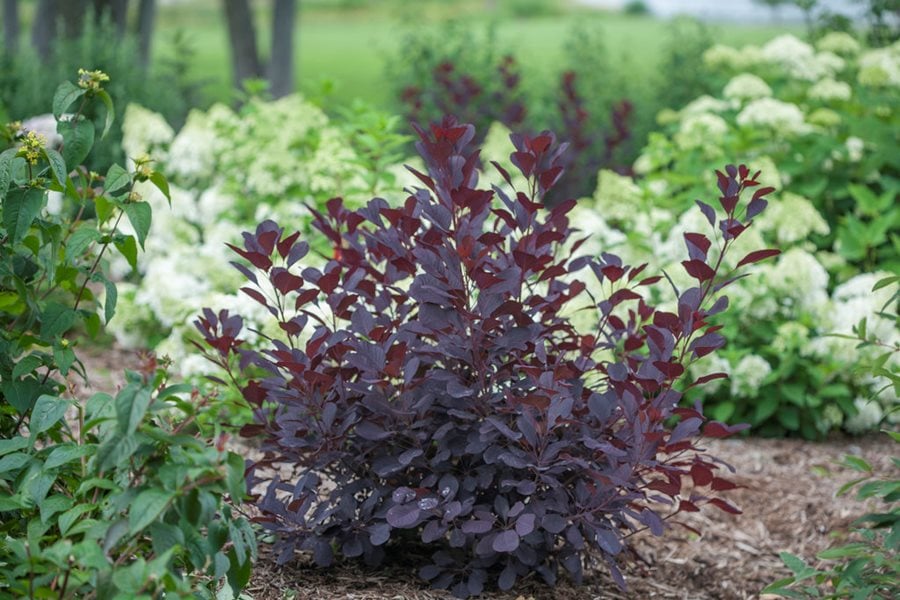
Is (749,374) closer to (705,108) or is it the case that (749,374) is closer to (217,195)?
(705,108)

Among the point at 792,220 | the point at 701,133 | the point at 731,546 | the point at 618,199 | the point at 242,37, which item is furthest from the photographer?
the point at 242,37

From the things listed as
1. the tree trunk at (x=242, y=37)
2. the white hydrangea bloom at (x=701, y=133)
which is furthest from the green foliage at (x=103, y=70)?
the white hydrangea bloom at (x=701, y=133)

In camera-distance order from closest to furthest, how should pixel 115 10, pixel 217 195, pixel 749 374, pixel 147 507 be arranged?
pixel 147 507
pixel 749 374
pixel 217 195
pixel 115 10

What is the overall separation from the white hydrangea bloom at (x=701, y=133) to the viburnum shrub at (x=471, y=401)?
3.00 meters

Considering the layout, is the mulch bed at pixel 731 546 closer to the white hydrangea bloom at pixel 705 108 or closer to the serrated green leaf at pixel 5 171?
the serrated green leaf at pixel 5 171

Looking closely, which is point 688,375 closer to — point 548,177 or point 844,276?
point 844,276

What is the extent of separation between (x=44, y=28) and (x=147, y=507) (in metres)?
12.6

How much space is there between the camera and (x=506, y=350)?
267cm

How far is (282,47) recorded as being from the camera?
12.6m

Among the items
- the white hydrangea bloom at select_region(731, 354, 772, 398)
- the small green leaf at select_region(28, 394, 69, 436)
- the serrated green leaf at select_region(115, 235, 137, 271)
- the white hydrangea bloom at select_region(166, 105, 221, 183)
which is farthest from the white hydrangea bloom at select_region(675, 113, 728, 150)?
the small green leaf at select_region(28, 394, 69, 436)

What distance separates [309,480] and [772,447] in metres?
2.67

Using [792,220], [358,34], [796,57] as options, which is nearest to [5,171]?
[792,220]

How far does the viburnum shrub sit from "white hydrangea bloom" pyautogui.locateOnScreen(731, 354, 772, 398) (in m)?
1.81

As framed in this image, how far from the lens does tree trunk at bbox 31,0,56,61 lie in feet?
38.4
